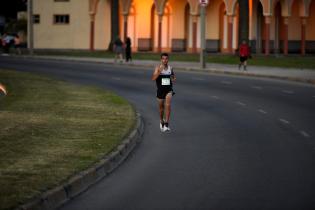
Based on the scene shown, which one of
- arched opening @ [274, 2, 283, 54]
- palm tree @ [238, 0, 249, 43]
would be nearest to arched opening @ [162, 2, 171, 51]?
arched opening @ [274, 2, 283, 54]

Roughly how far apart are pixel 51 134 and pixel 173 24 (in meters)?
54.4

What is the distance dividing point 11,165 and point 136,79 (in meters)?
26.9

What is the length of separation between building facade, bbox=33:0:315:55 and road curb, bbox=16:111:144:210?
4295 cm

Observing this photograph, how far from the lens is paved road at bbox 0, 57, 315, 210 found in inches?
457

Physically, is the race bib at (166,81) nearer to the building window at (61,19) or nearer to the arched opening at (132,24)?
the arched opening at (132,24)

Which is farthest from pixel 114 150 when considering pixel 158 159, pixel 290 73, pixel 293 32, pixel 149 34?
pixel 149 34

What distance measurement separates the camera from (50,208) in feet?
35.8

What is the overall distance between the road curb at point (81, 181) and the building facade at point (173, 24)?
4295cm

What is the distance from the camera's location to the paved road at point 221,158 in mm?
11602

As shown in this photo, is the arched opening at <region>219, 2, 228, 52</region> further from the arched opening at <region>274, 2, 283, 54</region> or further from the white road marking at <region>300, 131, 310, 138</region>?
the white road marking at <region>300, 131, 310, 138</region>

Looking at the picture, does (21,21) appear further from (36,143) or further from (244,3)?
(36,143)

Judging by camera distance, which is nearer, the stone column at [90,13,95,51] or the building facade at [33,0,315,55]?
the building facade at [33,0,315,55]

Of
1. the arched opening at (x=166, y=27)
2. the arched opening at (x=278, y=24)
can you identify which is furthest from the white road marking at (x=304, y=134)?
the arched opening at (x=166, y=27)

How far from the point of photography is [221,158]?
613 inches
